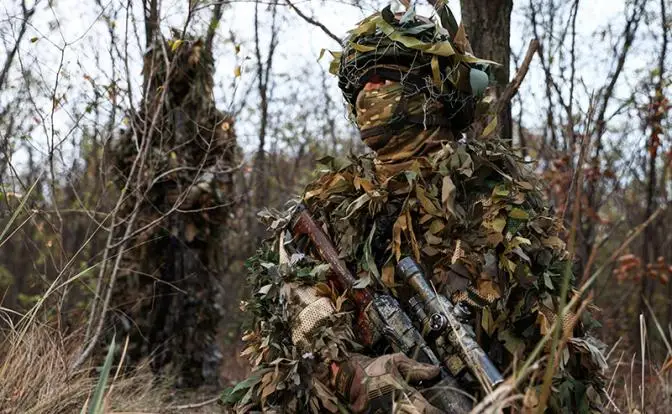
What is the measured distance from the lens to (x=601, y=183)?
6.74 m

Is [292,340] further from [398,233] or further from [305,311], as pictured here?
[398,233]

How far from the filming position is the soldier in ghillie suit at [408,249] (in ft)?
6.69

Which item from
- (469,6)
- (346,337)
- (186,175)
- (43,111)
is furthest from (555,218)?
(186,175)

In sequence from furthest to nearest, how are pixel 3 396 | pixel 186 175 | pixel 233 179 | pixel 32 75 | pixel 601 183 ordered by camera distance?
1. pixel 601 183
2. pixel 233 179
3. pixel 186 175
4. pixel 32 75
5. pixel 3 396

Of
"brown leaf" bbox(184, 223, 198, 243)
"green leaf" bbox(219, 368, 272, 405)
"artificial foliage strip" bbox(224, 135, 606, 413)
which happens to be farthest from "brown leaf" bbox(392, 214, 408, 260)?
"brown leaf" bbox(184, 223, 198, 243)

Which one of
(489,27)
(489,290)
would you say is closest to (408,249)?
(489,290)

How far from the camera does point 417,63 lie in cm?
238

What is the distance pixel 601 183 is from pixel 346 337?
211 inches

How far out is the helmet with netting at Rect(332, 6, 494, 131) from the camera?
2.36 metres

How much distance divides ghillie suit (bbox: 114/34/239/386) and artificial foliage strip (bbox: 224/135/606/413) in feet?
8.19

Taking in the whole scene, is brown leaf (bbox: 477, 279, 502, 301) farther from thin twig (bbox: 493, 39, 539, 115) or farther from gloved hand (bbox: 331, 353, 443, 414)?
thin twig (bbox: 493, 39, 539, 115)

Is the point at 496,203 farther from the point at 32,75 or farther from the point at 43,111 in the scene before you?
the point at 32,75

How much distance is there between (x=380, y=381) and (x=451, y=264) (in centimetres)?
45

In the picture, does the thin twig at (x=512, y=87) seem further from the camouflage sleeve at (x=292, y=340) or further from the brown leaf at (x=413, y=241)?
the camouflage sleeve at (x=292, y=340)
